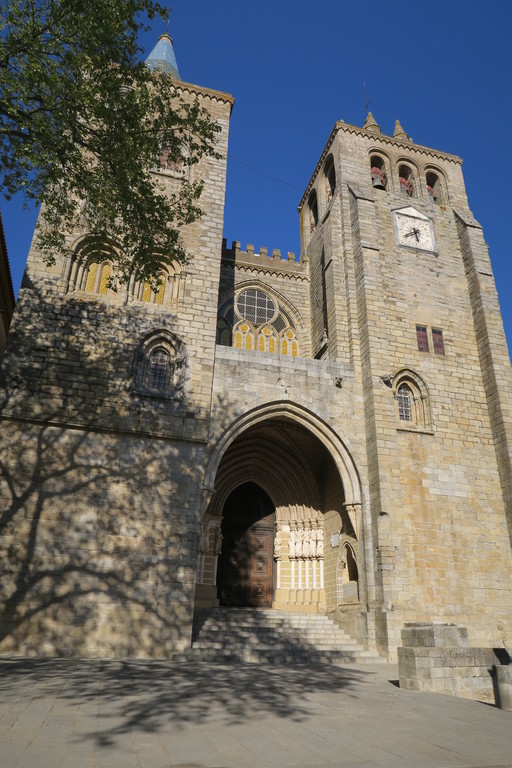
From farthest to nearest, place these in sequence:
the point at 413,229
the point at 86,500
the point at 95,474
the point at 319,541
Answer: the point at 413,229 < the point at 319,541 < the point at 95,474 < the point at 86,500

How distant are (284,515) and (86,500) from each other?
6.67m

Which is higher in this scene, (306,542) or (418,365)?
(418,365)

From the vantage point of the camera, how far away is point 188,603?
10047 mm

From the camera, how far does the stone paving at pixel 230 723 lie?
342cm

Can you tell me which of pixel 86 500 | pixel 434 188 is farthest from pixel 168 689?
pixel 434 188

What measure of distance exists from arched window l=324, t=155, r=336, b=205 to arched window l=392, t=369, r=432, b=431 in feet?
26.8

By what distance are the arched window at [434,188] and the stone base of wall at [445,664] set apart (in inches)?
596

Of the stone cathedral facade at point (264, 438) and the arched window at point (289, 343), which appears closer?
the stone cathedral facade at point (264, 438)

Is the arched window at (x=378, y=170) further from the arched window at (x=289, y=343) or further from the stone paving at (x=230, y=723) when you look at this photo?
the stone paving at (x=230, y=723)

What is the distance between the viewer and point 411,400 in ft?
45.5

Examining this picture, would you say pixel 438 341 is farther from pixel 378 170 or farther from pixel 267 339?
pixel 378 170

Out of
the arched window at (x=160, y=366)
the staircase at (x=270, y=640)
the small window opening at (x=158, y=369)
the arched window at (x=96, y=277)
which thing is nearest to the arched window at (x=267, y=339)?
the arched window at (x=160, y=366)

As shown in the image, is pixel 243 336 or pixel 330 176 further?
pixel 330 176

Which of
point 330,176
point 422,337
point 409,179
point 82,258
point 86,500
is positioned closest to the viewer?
point 86,500
